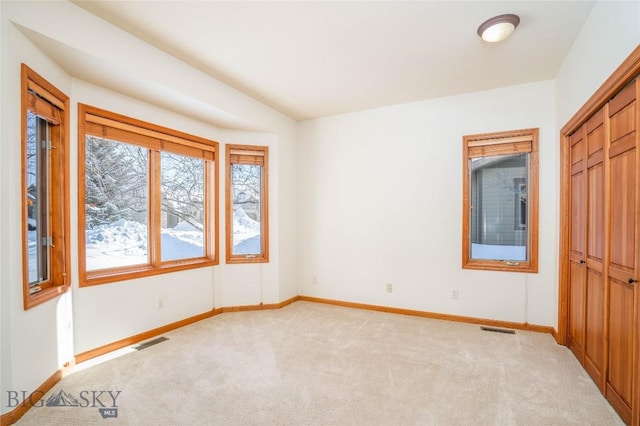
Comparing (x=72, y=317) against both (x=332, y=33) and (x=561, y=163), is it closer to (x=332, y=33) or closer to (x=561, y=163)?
(x=332, y=33)

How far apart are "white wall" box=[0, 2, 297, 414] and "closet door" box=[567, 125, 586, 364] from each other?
3374 millimetres

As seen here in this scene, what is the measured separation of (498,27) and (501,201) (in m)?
2.07

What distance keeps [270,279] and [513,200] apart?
3.30 meters

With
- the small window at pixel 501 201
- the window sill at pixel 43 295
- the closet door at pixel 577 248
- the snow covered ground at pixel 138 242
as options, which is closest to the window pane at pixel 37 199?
the snow covered ground at pixel 138 242

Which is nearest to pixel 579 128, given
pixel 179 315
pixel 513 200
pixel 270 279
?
pixel 513 200

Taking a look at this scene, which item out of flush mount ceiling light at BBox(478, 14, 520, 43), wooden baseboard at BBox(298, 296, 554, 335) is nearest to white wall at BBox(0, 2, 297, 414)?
wooden baseboard at BBox(298, 296, 554, 335)

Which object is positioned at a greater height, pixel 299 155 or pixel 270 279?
pixel 299 155

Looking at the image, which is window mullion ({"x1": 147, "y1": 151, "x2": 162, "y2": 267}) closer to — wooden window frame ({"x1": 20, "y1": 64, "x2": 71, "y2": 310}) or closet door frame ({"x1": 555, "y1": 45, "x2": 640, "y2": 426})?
wooden window frame ({"x1": 20, "y1": 64, "x2": 71, "y2": 310})

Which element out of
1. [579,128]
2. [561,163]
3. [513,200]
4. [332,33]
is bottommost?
[513,200]

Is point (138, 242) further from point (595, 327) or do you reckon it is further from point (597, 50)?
point (597, 50)

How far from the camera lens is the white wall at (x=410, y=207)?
3592 millimetres

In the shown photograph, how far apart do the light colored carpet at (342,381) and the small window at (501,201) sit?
2.85 feet

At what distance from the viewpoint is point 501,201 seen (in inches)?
151

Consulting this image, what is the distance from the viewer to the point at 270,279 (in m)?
4.52
